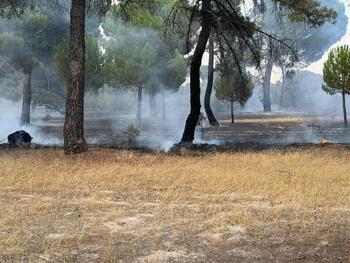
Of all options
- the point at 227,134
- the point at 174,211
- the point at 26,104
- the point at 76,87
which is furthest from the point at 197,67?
the point at 26,104

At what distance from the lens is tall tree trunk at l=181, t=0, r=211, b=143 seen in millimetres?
17359

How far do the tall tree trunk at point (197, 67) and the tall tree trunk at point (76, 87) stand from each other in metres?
4.93

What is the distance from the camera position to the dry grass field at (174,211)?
17.7 ft

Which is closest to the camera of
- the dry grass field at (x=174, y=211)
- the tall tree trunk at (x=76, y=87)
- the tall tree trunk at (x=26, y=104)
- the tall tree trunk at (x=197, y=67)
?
the dry grass field at (x=174, y=211)

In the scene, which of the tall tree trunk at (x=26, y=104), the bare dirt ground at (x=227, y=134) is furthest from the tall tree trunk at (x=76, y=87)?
the tall tree trunk at (x=26, y=104)

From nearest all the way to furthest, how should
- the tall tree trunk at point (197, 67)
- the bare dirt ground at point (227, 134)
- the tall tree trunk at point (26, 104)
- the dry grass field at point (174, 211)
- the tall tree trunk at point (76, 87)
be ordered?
the dry grass field at point (174, 211)
the tall tree trunk at point (76, 87)
the tall tree trunk at point (197, 67)
the bare dirt ground at point (227, 134)
the tall tree trunk at point (26, 104)

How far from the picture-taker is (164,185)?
9.52 m

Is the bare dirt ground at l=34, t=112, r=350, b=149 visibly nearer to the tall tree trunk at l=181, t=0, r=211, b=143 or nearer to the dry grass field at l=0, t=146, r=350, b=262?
the tall tree trunk at l=181, t=0, r=211, b=143

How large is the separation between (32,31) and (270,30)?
38.1 m

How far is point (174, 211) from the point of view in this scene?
7.27 m

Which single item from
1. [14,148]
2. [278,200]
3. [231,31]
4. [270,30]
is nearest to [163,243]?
[278,200]

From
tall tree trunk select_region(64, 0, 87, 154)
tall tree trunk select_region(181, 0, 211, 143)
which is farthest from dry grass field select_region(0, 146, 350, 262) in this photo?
tall tree trunk select_region(181, 0, 211, 143)

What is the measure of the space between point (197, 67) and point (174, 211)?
11129 mm

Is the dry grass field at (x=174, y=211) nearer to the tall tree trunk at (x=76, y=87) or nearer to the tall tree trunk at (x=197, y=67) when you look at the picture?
the tall tree trunk at (x=76, y=87)
